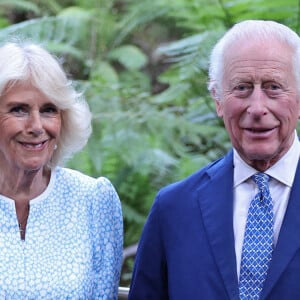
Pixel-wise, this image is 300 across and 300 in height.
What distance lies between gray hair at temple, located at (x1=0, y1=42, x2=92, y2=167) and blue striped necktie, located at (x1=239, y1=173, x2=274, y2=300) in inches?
28.9

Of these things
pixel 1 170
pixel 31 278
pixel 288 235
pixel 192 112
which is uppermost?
pixel 192 112

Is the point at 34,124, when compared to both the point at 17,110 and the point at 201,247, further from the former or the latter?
the point at 201,247

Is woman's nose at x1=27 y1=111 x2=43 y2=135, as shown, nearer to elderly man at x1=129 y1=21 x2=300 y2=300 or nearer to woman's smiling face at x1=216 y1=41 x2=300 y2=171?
elderly man at x1=129 y1=21 x2=300 y2=300

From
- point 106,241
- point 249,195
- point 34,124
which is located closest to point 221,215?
point 249,195

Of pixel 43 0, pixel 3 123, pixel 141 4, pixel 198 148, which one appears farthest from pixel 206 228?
pixel 43 0

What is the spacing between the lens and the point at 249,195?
2.31 m

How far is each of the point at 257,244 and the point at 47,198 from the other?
2.65 ft

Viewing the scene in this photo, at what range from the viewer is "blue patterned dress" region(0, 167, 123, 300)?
252 cm

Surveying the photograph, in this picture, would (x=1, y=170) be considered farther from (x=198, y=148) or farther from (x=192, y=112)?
(x=198, y=148)

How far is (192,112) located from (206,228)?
239 cm

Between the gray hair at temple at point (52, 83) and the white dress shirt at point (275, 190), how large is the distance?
0.66 metres

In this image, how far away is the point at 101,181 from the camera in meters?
2.75

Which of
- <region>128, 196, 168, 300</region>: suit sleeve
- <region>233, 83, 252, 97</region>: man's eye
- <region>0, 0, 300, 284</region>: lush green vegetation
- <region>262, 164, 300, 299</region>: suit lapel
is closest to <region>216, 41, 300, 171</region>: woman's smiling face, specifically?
<region>233, 83, 252, 97</region>: man's eye

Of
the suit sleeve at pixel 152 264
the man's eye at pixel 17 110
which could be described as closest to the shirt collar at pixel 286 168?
the suit sleeve at pixel 152 264
